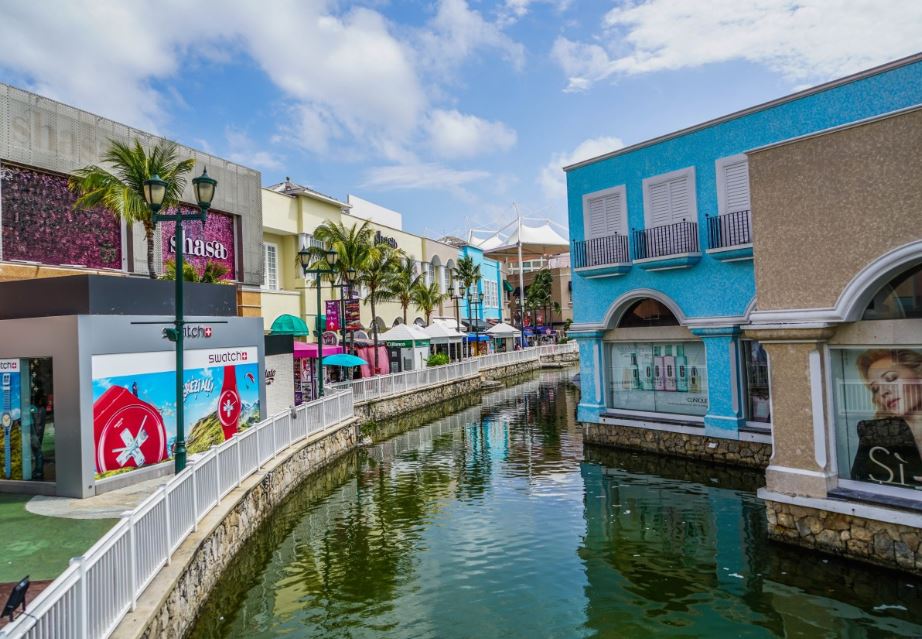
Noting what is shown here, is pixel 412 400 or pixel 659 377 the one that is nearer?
pixel 659 377

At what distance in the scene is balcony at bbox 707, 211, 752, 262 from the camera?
14.4 meters

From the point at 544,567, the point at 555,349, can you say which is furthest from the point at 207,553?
the point at 555,349

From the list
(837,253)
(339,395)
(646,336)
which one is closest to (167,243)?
(339,395)

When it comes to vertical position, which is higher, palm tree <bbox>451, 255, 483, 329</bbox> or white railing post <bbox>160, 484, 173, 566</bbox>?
palm tree <bbox>451, 255, 483, 329</bbox>

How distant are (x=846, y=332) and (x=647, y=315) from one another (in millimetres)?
8173

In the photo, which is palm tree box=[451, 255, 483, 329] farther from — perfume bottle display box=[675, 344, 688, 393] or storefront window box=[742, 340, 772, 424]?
storefront window box=[742, 340, 772, 424]

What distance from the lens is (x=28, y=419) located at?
11008mm

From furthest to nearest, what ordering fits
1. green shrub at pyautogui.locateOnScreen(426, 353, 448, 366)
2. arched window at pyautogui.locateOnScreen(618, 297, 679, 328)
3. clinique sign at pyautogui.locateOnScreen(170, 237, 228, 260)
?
green shrub at pyautogui.locateOnScreen(426, 353, 448, 366) → clinique sign at pyautogui.locateOnScreen(170, 237, 228, 260) → arched window at pyautogui.locateOnScreen(618, 297, 679, 328)

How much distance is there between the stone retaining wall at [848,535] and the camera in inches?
335

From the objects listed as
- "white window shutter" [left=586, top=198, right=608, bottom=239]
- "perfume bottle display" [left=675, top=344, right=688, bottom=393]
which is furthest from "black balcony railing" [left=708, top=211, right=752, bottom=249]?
"white window shutter" [left=586, top=198, right=608, bottom=239]

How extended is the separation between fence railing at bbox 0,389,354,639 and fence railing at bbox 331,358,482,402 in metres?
12.2

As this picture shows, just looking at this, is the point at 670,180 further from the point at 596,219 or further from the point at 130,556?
the point at 130,556

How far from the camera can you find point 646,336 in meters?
17.5

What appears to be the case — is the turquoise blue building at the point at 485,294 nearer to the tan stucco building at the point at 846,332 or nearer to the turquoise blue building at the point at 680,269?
the turquoise blue building at the point at 680,269
